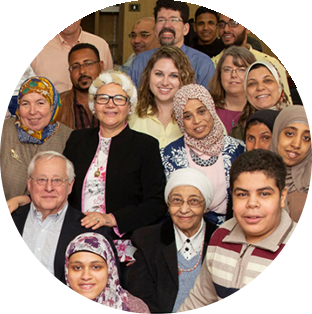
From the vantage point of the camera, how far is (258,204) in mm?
1925

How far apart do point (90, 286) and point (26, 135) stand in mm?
1187

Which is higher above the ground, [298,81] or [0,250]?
[298,81]

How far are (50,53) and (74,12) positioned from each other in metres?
0.42

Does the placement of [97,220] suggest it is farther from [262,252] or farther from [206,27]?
[206,27]

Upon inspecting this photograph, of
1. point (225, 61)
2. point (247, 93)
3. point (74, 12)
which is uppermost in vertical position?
point (74, 12)

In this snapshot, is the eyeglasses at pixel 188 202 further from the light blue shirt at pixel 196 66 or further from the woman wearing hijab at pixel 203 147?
the light blue shirt at pixel 196 66

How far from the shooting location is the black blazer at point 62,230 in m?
2.59

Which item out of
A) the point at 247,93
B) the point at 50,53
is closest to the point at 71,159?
the point at 247,93

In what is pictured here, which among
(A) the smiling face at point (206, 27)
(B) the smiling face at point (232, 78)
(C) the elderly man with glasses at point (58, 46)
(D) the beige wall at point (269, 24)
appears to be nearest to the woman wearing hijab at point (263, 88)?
(B) the smiling face at point (232, 78)

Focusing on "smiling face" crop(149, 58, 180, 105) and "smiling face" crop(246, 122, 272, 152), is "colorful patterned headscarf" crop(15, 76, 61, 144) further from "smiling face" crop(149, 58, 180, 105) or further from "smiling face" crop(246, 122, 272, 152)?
"smiling face" crop(246, 122, 272, 152)

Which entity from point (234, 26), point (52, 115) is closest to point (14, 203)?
point (52, 115)

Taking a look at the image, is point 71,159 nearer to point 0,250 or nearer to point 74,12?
point 0,250

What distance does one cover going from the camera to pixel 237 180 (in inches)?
78.7

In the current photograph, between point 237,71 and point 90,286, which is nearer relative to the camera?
point 90,286
